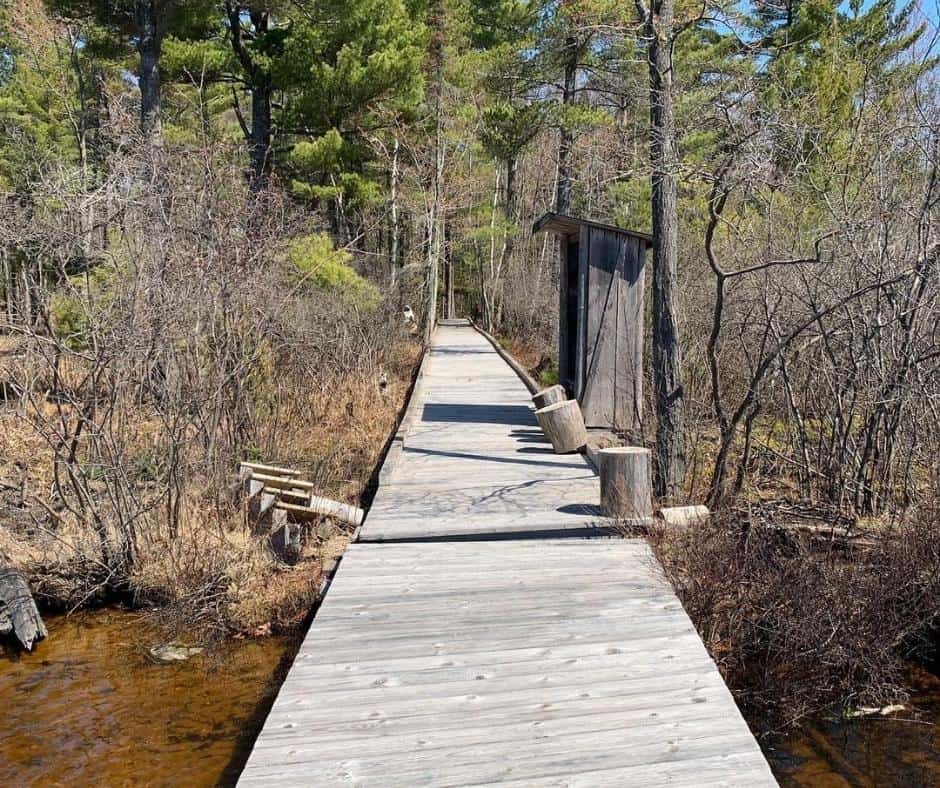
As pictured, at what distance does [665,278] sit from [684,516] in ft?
8.48

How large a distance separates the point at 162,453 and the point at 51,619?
1555mm

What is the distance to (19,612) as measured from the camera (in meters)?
5.86

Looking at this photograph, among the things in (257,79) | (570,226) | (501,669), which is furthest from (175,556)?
(257,79)

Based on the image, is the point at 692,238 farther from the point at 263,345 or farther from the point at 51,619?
the point at 51,619

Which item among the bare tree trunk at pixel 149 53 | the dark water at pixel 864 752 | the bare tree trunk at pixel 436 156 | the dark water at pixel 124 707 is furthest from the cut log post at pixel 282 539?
the bare tree trunk at pixel 436 156

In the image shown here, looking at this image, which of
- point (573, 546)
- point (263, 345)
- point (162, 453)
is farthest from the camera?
point (263, 345)

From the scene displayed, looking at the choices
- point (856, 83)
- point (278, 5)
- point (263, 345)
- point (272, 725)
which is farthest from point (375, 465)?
point (278, 5)

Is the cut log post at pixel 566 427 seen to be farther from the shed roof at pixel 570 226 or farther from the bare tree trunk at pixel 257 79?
the bare tree trunk at pixel 257 79

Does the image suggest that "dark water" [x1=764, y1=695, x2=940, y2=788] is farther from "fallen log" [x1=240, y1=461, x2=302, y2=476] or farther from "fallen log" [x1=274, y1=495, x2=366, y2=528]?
"fallen log" [x1=240, y1=461, x2=302, y2=476]

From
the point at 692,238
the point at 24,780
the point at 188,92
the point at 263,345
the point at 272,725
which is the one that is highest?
the point at 188,92

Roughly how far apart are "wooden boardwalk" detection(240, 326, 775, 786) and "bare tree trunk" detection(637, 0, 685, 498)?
1.12 meters

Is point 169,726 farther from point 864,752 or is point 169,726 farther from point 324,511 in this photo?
point 864,752

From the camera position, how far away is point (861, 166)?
284 inches

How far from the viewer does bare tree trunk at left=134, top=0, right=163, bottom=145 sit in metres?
14.7
